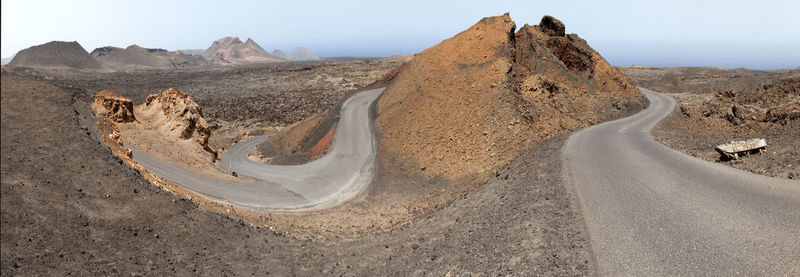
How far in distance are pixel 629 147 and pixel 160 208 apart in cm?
1778

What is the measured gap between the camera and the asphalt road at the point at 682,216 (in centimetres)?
723

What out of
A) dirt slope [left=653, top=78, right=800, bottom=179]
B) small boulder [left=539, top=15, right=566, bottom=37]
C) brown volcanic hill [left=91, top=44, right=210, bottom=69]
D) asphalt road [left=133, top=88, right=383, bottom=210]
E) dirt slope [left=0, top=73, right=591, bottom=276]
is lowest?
asphalt road [left=133, top=88, right=383, bottom=210]

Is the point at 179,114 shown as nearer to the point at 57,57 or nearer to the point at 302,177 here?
the point at 302,177

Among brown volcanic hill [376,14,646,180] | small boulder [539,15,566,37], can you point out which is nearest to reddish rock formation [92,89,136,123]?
brown volcanic hill [376,14,646,180]

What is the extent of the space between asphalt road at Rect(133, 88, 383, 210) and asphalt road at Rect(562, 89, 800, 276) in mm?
11555

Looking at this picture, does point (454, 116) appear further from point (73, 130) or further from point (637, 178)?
point (73, 130)

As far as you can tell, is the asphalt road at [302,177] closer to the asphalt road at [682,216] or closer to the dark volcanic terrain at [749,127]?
the asphalt road at [682,216]

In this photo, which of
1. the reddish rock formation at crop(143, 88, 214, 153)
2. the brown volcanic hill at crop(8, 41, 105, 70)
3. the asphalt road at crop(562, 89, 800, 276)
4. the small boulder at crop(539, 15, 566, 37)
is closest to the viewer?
the asphalt road at crop(562, 89, 800, 276)

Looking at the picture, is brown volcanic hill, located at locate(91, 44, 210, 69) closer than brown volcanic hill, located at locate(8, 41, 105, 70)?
No

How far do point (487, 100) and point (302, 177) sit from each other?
38.6 feet

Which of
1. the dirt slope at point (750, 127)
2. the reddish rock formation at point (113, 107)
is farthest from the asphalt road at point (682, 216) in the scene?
the reddish rock formation at point (113, 107)

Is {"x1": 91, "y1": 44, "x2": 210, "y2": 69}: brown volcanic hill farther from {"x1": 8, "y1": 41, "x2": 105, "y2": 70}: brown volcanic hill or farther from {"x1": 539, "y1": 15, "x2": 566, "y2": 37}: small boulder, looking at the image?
{"x1": 539, "y1": 15, "x2": 566, "y2": 37}: small boulder

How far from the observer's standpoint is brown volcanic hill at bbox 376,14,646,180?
64.6 ft

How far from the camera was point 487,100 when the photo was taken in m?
21.4
